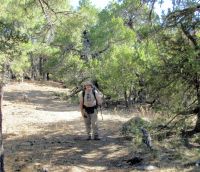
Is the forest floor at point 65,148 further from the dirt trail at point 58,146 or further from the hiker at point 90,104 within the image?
the hiker at point 90,104

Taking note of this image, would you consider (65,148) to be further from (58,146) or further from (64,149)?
(58,146)

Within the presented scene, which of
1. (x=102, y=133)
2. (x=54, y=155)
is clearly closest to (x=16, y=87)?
(x=102, y=133)

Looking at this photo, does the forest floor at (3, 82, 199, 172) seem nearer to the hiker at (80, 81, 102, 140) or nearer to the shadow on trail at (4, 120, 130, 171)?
the shadow on trail at (4, 120, 130, 171)

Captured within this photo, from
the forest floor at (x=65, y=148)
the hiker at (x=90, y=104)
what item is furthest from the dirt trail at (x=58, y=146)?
the hiker at (x=90, y=104)

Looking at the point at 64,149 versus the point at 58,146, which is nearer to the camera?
the point at 64,149

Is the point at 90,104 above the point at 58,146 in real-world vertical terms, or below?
above

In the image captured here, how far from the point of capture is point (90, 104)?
11.9 meters

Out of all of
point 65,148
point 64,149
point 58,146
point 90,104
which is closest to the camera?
point 64,149

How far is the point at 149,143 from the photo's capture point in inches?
428

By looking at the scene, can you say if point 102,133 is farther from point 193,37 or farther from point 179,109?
point 193,37

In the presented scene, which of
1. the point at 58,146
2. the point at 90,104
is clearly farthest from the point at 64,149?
the point at 90,104

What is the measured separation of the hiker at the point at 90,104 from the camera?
11789 millimetres

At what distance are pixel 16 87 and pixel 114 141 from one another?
2394 centimetres

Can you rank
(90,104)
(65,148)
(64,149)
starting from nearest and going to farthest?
1. (64,149)
2. (65,148)
3. (90,104)
